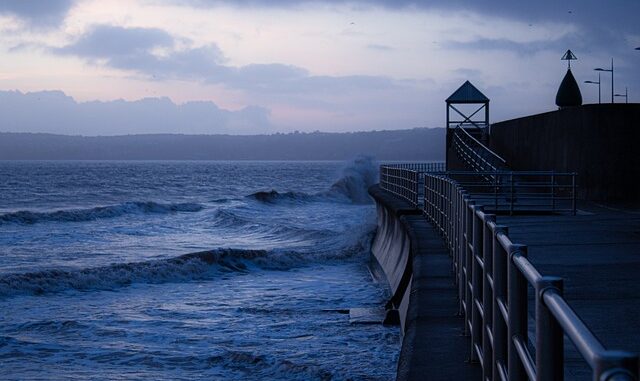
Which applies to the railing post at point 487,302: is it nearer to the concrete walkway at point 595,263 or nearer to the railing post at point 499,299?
the railing post at point 499,299

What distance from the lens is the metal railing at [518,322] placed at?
1.66 m

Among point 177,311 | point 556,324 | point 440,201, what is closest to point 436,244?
point 440,201

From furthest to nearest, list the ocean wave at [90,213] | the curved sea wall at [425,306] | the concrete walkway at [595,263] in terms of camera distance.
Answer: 1. the ocean wave at [90,213]
2. the concrete walkway at [595,263]
3. the curved sea wall at [425,306]

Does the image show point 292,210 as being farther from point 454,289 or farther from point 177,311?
point 454,289

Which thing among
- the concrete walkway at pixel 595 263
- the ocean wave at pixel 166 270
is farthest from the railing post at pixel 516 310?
the ocean wave at pixel 166 270

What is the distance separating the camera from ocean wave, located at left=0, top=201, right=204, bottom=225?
125ft

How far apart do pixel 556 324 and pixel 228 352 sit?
8803mm

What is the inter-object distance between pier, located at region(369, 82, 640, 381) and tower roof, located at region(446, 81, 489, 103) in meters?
8.67

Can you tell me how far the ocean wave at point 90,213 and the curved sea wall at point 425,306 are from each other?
2511cm

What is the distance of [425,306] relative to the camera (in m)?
8.16

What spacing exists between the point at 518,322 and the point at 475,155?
28820 millimetres

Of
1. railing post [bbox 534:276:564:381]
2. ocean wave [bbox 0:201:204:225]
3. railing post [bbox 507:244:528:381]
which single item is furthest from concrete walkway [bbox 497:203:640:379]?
ocean wave [bbox 0:201:204:225]

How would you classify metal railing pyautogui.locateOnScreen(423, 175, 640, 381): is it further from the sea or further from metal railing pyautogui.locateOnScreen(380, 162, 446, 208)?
metal railing pyautogui.locateOnScreen(380, 162, 446, 208)

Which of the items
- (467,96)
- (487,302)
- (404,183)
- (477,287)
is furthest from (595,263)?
(467,96)
